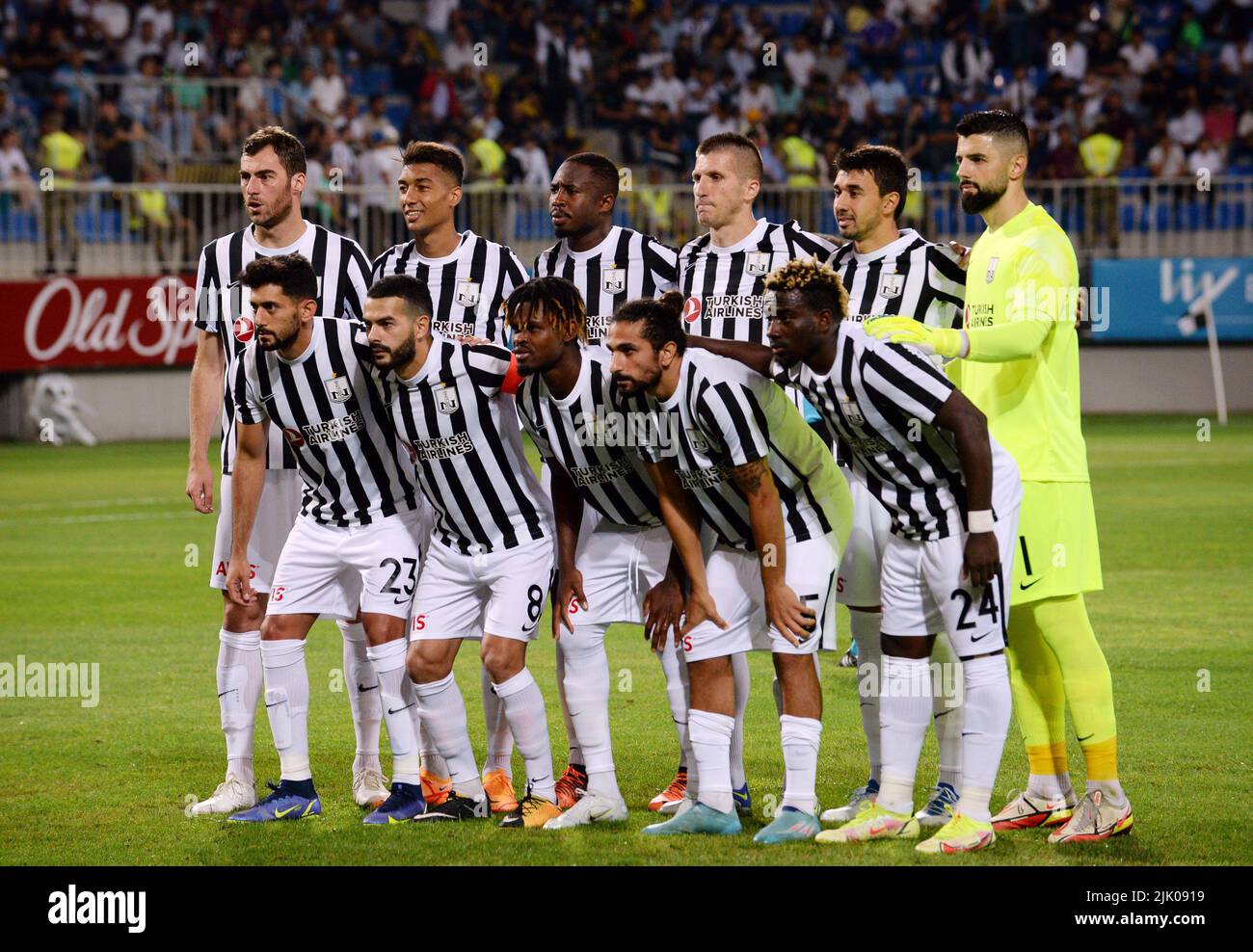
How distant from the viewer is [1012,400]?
5.96 metres

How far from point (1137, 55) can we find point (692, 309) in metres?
22.5

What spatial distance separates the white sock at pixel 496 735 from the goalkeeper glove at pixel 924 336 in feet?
6.52

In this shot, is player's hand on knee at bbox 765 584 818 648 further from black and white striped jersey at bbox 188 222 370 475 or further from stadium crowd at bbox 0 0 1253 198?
stadium crowd at bbox 0 0 1253 198

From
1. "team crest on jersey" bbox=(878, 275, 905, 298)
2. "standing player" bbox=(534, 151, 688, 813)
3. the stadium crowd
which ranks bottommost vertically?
"team crest on jersey" bbox=(878, 275, 905, 298)

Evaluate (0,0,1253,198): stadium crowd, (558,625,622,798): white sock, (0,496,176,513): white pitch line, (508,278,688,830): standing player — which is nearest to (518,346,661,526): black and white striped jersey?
(508,278,688,830): standing player

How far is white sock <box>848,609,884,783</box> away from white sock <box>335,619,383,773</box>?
1.88 meters

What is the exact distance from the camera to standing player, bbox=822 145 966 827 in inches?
239

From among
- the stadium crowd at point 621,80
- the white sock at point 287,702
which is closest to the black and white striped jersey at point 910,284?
the white sock at point 287,702

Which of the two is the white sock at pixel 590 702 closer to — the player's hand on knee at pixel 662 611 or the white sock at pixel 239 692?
the player's hand on knee at pixel 662 611

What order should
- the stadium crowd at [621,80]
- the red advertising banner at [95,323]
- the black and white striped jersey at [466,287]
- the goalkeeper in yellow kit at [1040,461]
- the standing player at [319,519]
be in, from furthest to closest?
the stadium crowd at [621,80], the red advertising banner at [95,323], the black and white striped jersey at [466,287], the standing player at [319,519], the goalkeeper in yellow kit at [1040,461]

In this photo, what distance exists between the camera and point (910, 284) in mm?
6395

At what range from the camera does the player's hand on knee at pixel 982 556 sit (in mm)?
5355

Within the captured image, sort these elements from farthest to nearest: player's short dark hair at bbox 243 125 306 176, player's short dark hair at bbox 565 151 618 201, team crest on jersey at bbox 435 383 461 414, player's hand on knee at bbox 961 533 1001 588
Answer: player's short dark hair at bbox 565 151 618 201
player's short dark hair at bbox 243 125 306 176
team crest on jersey at bbox 435 383 461 414
player's hand on knee at bbox 961 533 1001 588

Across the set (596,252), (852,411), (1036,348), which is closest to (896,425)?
(852,411)
